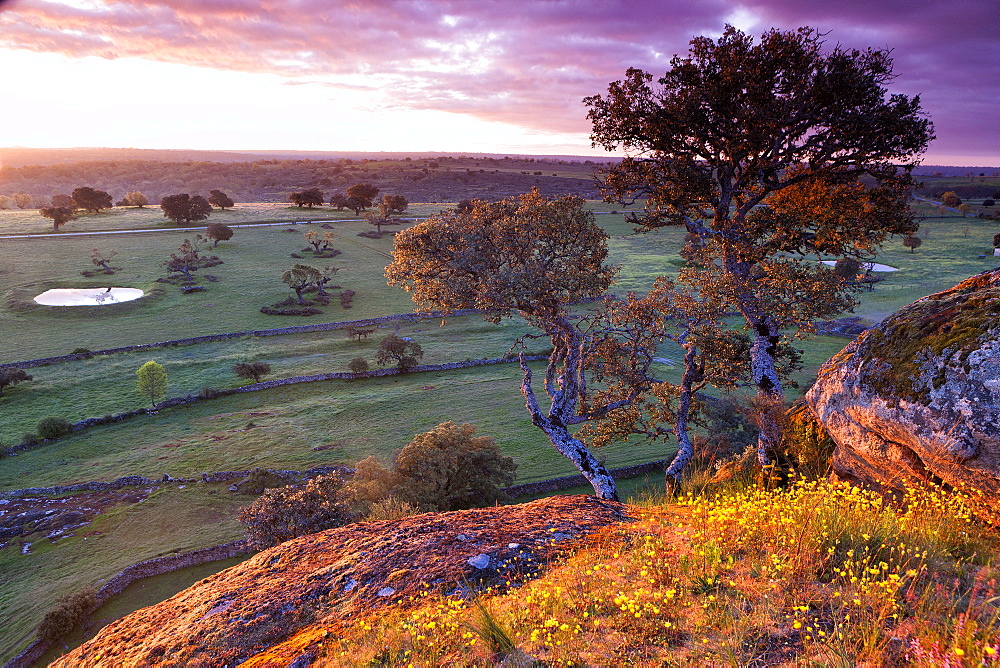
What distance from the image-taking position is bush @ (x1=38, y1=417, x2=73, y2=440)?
3638 cm

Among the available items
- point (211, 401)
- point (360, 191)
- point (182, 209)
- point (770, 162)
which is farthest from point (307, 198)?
point (770, 162)

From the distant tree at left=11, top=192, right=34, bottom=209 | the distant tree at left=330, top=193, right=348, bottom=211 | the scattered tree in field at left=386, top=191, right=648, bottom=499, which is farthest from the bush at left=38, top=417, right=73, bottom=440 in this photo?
the distant tree at left=11, top=192, right=34, bottom=209

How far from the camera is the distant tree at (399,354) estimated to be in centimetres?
4972

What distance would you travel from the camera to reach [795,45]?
1356 centimetres

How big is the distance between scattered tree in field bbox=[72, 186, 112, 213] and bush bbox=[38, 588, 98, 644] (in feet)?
426

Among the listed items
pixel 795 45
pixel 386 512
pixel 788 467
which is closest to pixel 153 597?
pixel 386 512

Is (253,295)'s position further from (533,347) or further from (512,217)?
(512,217)

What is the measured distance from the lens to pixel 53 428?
1443 inches

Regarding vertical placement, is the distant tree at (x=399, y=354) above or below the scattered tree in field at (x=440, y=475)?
below

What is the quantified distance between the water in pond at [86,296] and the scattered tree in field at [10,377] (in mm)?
23873

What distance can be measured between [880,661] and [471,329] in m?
58.3

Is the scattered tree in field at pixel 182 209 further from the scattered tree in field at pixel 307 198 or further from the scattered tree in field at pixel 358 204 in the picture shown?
the scattered tree in field at pixel 358 204

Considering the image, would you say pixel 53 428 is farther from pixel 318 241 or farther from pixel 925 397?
pixel 318 241

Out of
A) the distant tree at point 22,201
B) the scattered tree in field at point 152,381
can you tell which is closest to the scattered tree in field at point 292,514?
the scattered tree in field at point 152,381
